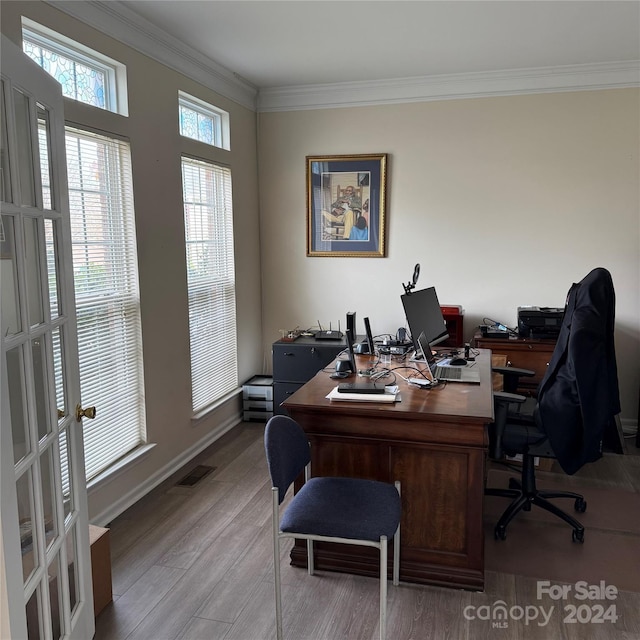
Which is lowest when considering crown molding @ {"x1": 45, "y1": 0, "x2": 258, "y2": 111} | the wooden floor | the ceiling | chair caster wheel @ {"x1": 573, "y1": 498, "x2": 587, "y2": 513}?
the wooden floor

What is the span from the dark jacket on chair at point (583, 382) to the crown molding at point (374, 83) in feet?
7.90

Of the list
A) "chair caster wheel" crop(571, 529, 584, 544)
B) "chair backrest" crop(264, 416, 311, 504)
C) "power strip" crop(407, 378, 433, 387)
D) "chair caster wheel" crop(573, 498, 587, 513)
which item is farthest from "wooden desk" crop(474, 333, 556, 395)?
"chair backrest" crop(264, 416, 311, 504)

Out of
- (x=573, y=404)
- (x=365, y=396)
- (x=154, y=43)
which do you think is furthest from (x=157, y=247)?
(x=573, y=404)

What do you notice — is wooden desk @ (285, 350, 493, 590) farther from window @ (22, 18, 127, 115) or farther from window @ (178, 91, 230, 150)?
window @ (178, 91, 230, 150)

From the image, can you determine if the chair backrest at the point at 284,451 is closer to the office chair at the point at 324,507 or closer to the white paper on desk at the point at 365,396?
the office chair at the point at 324,507

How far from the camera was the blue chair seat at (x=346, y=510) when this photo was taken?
218cm

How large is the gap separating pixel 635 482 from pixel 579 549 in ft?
3.57

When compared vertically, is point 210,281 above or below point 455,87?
below

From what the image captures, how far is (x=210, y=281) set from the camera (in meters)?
4.46

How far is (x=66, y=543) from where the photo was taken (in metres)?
2.09

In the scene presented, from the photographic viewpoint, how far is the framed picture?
496 centimetres

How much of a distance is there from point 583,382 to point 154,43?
3.14 metres

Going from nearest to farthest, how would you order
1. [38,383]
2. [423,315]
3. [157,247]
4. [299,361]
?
[38,383]
[423,315]
[157,247]
[299,361]

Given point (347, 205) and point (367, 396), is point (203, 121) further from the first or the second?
point (367, 396)
